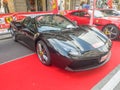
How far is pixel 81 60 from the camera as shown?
292cm

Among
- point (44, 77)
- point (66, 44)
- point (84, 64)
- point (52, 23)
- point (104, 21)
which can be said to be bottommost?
point (44, 77)

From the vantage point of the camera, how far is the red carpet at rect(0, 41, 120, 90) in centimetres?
289

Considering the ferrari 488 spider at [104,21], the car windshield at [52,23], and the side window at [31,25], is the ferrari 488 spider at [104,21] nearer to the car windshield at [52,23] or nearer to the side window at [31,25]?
the car windshield at [52,23]

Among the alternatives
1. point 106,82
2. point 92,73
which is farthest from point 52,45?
point 106,82

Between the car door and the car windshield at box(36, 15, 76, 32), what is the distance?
8.50 ft

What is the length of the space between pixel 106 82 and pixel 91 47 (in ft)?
2.43

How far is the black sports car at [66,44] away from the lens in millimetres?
2975

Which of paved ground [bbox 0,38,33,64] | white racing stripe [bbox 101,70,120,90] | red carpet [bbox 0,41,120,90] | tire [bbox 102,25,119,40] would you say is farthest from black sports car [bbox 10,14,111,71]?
tire [bbox 102,25,119,40]

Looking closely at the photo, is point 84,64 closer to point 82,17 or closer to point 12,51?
point 12,51

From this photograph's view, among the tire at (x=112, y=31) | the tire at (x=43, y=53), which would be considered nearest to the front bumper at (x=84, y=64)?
the tire at (x=43, y=53)

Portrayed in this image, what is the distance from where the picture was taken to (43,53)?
147 inches

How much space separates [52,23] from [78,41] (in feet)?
4.19

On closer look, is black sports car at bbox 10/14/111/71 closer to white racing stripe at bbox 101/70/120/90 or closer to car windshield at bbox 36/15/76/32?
car windshield at bbox 36/15/76/32

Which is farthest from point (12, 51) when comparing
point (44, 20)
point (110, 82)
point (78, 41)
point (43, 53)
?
point (110, 82)
